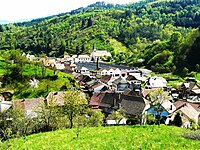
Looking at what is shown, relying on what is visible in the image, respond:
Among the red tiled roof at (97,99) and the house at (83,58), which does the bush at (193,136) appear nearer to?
the red tiled roof at (97,99)

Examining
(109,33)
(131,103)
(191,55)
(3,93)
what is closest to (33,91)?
(3,93)

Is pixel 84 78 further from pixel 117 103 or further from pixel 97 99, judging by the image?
pixel 117 103

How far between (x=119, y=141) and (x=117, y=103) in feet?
133

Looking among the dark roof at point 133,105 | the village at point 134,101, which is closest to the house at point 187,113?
the village at point 134,101

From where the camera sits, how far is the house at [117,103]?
Result: 50081 mm

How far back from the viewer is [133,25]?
634ft

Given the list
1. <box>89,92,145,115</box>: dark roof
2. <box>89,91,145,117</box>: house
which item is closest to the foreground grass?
<box>89,91,145,117</box>: house

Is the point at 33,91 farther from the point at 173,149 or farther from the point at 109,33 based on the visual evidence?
the point at 109,33

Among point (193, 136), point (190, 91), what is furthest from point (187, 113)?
point (193, 136)

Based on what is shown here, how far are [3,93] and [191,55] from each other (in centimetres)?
7543

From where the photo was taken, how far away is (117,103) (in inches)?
2183

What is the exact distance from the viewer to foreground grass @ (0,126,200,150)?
1395cm

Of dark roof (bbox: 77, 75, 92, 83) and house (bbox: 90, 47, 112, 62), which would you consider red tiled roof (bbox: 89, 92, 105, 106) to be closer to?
dark roof (bbox: 77, 75, 92, 83)

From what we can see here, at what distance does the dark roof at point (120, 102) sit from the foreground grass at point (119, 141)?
31.6 m
